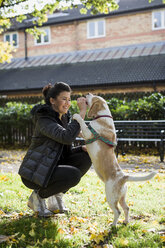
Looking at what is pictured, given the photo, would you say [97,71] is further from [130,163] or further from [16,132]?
[130,163]

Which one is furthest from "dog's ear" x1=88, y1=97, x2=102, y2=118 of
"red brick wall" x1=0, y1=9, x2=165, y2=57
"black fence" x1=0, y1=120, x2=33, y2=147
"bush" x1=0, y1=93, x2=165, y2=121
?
"red brick wall" x1=0, y1=9, x2=165, y2=57

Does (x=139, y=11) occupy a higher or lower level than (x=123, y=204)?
higher

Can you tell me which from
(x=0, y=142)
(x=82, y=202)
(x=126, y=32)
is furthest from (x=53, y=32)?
(x=82, y=202)

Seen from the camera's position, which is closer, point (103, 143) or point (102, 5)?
point (103, 143)

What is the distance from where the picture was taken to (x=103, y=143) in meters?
3.01

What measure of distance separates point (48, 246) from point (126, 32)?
67.2ft

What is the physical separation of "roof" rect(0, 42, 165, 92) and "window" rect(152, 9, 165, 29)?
1.44 meters

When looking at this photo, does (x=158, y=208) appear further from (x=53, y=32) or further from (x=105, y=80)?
(x=53, y=32)

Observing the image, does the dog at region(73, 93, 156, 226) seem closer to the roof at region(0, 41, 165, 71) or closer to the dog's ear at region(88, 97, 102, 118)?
the dog's ear at region(88, 97, 102, 118)

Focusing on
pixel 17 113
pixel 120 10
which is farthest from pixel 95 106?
pixel 120 10

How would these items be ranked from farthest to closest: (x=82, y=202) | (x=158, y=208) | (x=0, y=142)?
(x=0, y=142) → (x=82, y=202) → (x=158, y=208)

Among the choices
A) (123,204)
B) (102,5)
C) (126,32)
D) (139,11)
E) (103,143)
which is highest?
(139,11)

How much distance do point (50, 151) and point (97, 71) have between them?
48.9 ft

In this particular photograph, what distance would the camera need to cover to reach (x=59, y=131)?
3.08 m
